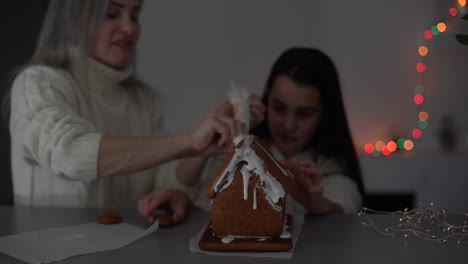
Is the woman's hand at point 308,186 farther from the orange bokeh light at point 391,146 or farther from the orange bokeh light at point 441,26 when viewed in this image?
the orange bokeh light at point 441,26

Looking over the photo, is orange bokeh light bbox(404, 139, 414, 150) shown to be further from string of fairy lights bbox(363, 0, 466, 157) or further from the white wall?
the white wall

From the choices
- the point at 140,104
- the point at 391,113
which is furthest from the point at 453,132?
the point at 140,104

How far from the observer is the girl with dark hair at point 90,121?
3.67ft

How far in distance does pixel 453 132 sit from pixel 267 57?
973 mm

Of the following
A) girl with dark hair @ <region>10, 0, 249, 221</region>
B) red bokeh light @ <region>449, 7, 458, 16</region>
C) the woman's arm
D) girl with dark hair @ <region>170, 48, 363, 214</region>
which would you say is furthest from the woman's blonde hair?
red bokeh light @ <region>449, 7, 458, 16</region>

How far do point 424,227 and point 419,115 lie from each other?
128 cm

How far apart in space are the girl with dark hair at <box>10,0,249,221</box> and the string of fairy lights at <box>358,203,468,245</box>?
14.4 inches

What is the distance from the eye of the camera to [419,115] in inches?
83.3

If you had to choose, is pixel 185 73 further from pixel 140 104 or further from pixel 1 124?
pixel 1 124

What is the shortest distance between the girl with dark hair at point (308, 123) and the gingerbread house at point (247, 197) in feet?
2.06

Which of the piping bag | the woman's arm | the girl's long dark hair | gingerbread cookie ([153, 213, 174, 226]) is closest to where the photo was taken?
gingerbread cookie ([153, 213, 174, 226])

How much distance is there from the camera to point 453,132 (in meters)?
2.18

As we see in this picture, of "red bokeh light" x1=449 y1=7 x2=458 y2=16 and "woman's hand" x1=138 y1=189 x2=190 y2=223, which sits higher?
"red bokeh light" x1=449 y1=7 x2=458 y2=16

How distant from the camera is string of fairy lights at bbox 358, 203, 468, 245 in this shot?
2.85 ft
